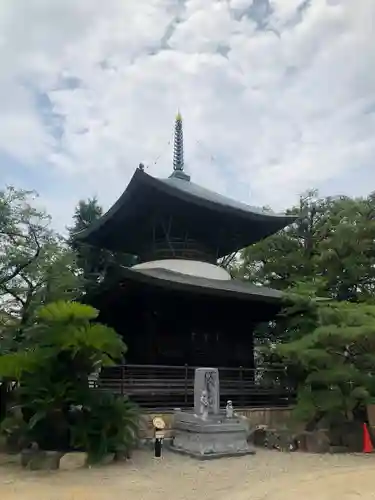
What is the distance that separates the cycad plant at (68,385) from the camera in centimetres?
857

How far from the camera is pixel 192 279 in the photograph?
45.4ft

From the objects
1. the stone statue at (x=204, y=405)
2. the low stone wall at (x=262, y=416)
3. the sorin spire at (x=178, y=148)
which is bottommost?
the low stone wall at (x=262, y=416)

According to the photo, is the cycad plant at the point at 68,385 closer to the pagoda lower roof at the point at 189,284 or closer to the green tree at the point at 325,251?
the pagoda lower roof at the point at 189,284

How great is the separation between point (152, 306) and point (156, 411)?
3.32 meters

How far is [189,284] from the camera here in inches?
489

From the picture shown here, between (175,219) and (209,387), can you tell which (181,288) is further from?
(175,219)

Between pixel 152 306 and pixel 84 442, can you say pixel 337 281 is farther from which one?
pixel 84 442

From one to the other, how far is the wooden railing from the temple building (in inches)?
4.4

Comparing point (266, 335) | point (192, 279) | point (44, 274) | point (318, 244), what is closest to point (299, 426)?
point (192, 279)

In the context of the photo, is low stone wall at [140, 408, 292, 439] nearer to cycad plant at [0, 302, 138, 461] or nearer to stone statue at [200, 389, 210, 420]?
stone statue at [200, 389, 210, 420]

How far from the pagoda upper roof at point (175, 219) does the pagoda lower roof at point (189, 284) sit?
6.21 feet

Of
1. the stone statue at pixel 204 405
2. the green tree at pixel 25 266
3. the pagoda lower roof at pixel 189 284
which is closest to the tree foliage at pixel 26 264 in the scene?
the green tree at pixel 25 266

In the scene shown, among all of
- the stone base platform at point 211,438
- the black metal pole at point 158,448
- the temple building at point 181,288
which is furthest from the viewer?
the temple building at point 181,288

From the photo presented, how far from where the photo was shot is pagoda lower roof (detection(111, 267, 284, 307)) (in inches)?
465
